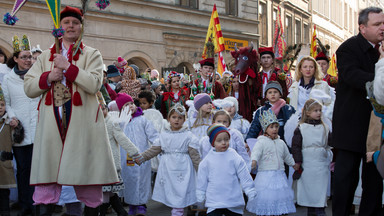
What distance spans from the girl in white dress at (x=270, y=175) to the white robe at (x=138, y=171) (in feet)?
4.87

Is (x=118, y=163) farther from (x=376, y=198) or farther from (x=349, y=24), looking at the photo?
(x=349, y=24)

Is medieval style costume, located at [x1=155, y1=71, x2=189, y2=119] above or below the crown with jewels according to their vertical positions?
above

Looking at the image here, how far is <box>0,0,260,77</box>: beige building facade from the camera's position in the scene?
1712cm

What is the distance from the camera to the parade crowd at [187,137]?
4871mm

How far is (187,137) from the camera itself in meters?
7.07

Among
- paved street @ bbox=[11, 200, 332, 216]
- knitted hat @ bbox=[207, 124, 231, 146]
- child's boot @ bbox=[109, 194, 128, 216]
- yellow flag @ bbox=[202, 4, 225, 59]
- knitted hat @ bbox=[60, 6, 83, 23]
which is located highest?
yellow flag @ bbox=[202, 4, 225, 59]

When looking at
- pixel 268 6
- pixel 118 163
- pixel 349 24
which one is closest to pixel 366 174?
pixel 118 163

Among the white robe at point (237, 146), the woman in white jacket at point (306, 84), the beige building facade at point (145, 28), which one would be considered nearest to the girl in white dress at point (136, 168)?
the white robe at point (237, 146)

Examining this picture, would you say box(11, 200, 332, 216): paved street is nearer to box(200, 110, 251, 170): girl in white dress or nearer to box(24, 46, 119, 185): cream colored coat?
box(200, 110, 251, 170): girl in white dress

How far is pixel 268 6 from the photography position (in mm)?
32094

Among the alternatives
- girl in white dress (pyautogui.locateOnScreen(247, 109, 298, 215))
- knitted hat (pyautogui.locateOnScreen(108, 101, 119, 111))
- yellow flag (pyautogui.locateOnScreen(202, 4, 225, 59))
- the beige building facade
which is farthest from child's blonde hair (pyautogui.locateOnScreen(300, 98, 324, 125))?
the beige building facade

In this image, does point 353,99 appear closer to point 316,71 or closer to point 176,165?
point 176,165

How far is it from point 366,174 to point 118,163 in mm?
3044

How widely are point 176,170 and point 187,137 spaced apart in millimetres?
434
